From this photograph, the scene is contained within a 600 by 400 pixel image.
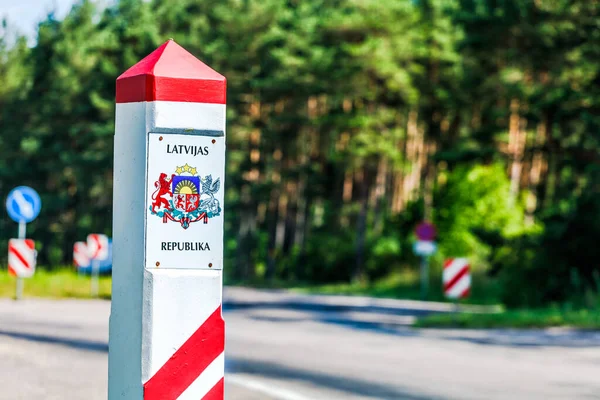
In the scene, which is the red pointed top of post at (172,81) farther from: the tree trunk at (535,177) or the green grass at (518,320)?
the tree trunk at (535,177)

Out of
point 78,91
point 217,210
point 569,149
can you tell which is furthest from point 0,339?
point 78,91

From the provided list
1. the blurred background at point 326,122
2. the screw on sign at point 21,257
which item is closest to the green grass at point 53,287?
the screw on sign at point 21,257

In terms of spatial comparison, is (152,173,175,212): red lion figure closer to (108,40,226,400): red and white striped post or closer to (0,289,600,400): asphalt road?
(108,40,226,400): red and white striped post

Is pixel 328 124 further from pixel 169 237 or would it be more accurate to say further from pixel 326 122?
pixel 169 237

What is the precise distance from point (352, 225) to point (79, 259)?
38.3m

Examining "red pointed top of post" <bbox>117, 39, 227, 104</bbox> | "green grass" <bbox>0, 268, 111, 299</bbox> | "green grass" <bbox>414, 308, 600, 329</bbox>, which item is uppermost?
"red pointed top of post" <bbox>117, 39, 227, 104</bbox>

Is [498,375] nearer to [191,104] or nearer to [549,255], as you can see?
[191,104]

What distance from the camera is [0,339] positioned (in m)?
14.3

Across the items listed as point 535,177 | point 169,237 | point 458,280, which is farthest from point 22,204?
point 535,177

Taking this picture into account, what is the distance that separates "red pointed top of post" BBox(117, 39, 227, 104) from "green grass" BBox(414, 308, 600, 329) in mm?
16079

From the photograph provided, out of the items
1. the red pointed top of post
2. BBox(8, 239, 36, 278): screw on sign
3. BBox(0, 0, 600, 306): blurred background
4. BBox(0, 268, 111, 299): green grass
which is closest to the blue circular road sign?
BBox(8, 239, 36, 278): screw on sign

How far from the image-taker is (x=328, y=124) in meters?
58.4

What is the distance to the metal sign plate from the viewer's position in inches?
173

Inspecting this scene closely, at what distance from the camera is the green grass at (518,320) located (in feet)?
65.9
